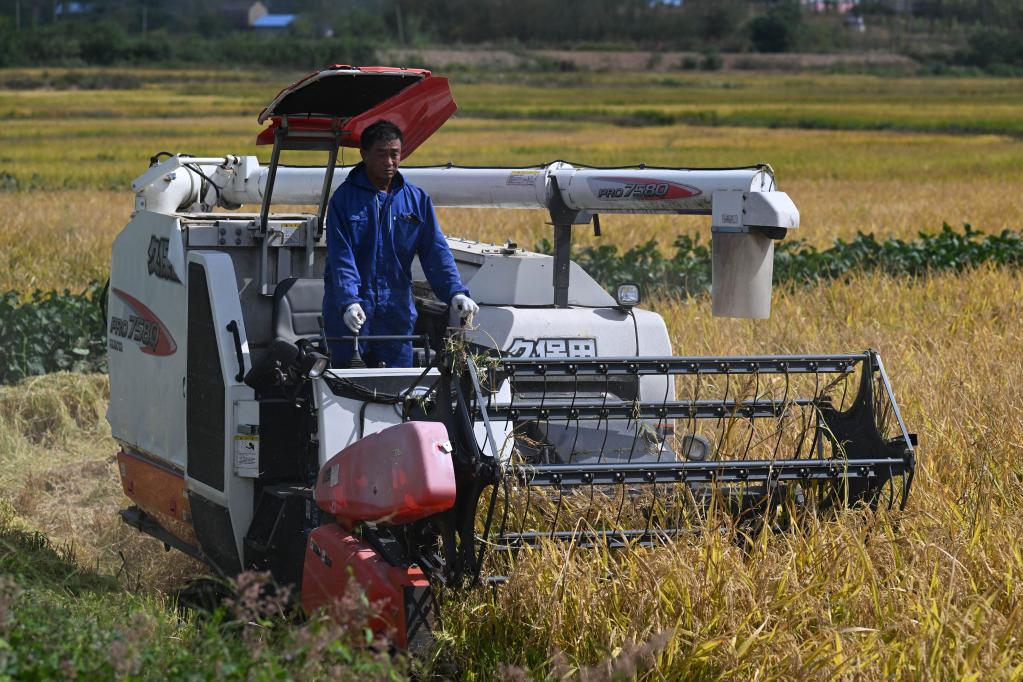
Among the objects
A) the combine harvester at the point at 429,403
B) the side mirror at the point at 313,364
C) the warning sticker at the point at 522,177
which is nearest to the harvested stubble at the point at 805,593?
the combine harvester at the point at 429,403

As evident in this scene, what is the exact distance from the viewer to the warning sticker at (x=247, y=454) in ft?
18.1

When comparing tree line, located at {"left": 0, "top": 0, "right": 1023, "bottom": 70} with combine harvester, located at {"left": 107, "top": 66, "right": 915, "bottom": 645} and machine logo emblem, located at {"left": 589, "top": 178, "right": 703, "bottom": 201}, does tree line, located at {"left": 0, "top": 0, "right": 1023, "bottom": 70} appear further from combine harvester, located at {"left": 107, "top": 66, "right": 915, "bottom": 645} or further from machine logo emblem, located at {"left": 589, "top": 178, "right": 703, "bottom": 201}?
combine harvester, located at {"left": 107, "top": 66, "right": 915, "bottom": 645}

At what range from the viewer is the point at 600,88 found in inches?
2776

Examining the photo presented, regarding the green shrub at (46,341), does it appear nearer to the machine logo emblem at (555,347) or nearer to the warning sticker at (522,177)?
the warning sticker at (522,177)

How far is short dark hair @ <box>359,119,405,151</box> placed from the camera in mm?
5875

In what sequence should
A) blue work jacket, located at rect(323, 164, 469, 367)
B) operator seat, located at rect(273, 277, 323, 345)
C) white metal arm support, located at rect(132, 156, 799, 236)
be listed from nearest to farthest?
1. blue work jacket, located at rect(323, 164, 469, 367)
2. operator seat, located at rect(273, 277, 323, 345)
3. white metal arm support, located at rect(132, 156, 799, 236)

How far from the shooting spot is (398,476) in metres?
4.47

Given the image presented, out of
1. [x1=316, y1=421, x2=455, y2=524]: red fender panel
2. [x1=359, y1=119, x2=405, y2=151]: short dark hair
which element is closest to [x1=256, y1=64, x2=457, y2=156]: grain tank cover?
[x1=359, y1=119, x2=405, y2=151]: short dark hair

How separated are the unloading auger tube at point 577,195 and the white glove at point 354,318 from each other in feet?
3.31

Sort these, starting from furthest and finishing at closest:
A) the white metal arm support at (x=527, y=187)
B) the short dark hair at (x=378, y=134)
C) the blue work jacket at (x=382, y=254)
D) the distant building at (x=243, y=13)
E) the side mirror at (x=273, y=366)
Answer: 1. the distant building at (x=243, y=13)
2. the white metal arm support at (x=527, y=187)
3. the short dark hair at (x=378, y=134)
4. the blue work jacket at (x=382, y=254)
5. the side mirror at (x=273, y=366)

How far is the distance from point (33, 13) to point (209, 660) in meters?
129

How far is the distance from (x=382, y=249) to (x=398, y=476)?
169cm

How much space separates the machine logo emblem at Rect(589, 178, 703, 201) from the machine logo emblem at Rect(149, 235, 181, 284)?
2170 millimetres

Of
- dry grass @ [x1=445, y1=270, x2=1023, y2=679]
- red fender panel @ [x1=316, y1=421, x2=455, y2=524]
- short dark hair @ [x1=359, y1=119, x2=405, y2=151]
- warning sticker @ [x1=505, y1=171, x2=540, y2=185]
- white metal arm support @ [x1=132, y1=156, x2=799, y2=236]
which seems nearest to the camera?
dry grass @ [x1=445, y1=270, x2=1023, y2=679]
